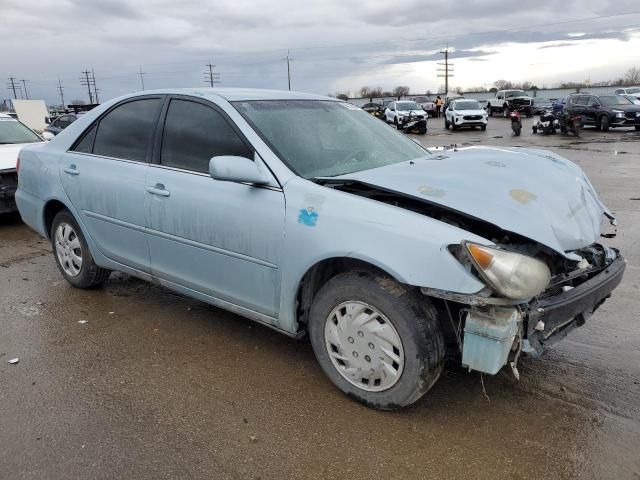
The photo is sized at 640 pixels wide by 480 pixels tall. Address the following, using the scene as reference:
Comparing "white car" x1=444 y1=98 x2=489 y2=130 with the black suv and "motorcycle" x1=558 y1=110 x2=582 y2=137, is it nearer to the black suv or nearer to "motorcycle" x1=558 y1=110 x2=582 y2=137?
the black suv

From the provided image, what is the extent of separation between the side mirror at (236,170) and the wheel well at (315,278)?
0.60 meters

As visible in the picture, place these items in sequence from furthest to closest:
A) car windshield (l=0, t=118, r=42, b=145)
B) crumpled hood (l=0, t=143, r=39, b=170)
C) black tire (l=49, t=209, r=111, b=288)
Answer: car windshield (l=0, t=118, r=42, b=145) → crumpled hood (l=0, t=143, r=39, b=170) → black tire (l=49, t=209, r=111, b=288)

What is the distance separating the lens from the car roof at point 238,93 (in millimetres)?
3596

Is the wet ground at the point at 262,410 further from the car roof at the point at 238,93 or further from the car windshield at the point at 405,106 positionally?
the car windshield at the point at 405,106

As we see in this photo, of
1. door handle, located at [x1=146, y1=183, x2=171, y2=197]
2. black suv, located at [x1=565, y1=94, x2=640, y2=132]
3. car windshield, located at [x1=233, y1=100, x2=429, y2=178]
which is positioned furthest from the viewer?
Result: black suv, located at [x1=565, y1=94, x2=640, y2=132]

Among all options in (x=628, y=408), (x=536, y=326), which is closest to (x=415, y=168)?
(x=536, y=326)

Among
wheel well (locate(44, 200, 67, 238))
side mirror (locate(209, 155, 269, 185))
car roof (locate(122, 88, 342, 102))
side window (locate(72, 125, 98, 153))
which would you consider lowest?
wheel well (locate(44, 200, 67, 238))

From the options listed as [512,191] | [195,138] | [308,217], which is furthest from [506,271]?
[195,138]

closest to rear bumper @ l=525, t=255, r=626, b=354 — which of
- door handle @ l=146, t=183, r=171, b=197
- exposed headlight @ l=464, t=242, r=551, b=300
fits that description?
exposed headlight @ l=464, t=242, r=551, b=300

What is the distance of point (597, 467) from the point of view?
2.43m

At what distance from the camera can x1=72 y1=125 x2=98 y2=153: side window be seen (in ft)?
14.4

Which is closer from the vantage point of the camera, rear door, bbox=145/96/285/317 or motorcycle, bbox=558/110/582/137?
rear door, bbox=145/96/285/317

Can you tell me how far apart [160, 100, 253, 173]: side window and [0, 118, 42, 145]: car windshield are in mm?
6135

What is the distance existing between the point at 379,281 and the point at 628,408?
1.56m
